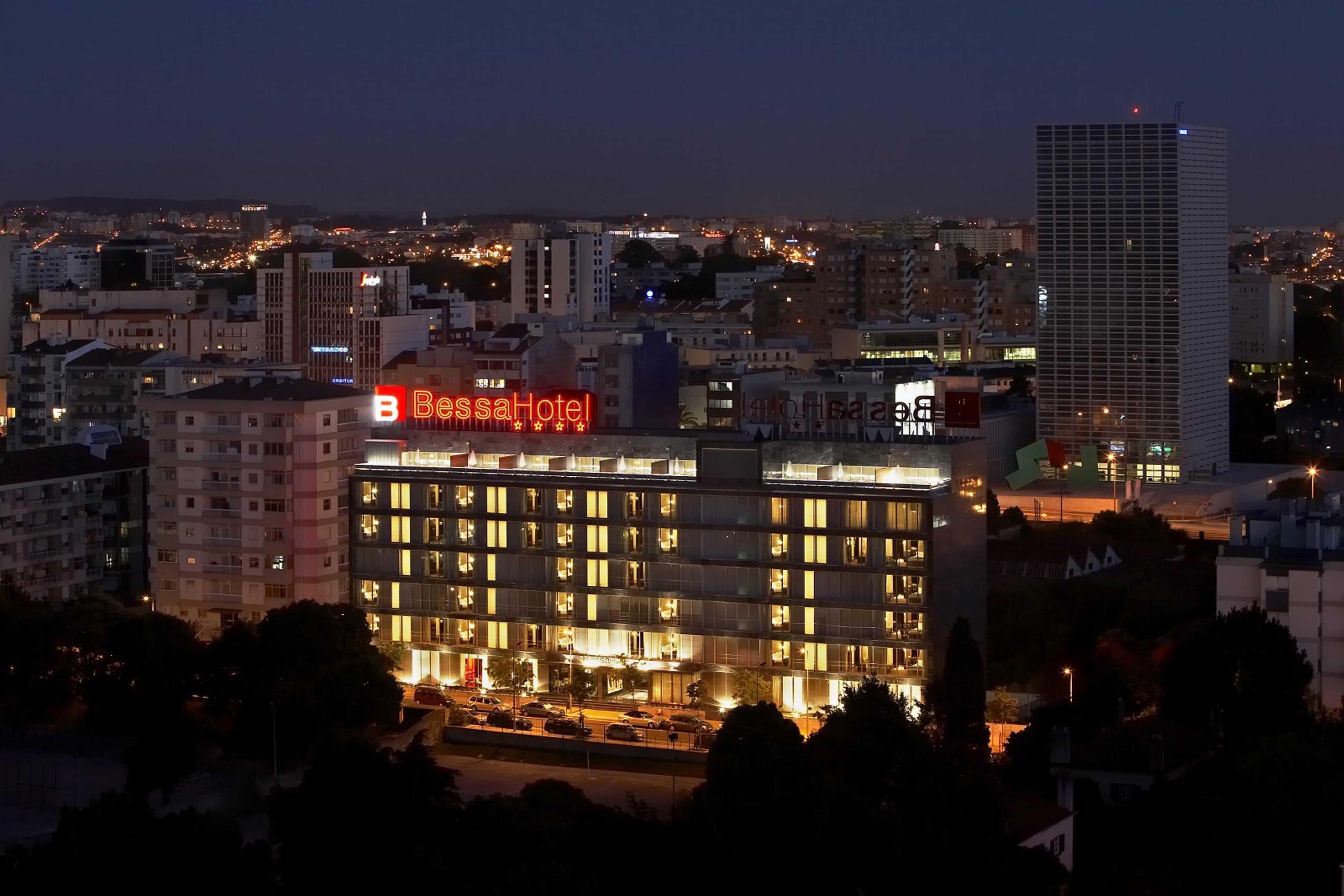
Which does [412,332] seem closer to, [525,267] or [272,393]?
[525,267]

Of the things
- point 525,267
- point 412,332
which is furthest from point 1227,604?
point 525,267

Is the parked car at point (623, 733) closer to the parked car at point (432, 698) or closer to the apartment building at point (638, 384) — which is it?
the parked car at point (432, 698)

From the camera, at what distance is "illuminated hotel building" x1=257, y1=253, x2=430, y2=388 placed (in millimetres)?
83750

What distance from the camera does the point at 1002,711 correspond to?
121 feet

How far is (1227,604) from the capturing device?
37.8 meters

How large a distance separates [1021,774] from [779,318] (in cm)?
7860

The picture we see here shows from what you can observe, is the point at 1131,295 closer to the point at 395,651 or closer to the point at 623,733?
the point at 395,651

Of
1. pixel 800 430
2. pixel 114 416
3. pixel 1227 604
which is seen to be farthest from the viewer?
pixel 114 416

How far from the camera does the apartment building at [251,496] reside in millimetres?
40812

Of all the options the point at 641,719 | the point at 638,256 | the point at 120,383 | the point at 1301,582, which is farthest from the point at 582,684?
the point at 638,256

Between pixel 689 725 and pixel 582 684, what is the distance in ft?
8.97

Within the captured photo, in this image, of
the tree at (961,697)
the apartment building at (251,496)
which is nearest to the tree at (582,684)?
the apartment building at (251,496)

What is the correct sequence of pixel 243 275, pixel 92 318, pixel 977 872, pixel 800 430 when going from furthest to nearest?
pixel 243 275 → pixel 92 318 → pixel 800 430 → pixel 977 872

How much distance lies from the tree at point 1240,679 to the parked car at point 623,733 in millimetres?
8168
